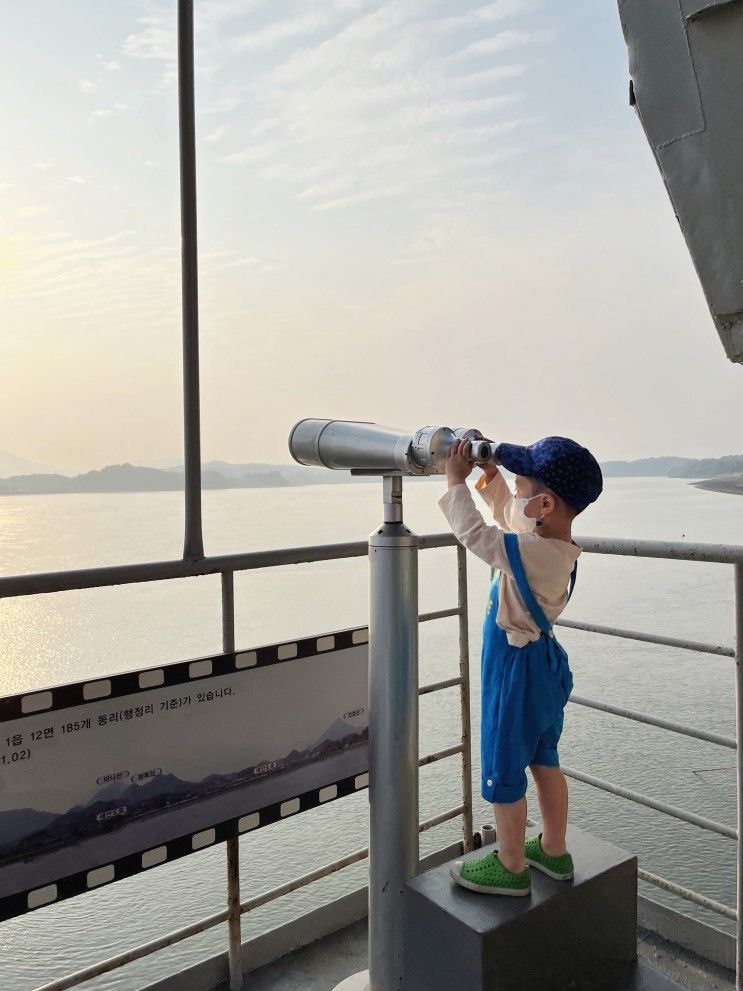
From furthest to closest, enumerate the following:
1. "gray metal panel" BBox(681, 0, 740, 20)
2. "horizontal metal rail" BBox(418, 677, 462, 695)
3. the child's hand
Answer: "horizontal metal rail" BBox(418, 677, 462, 695) → the child's hand → "gray metal panel" BBox(681, 0, 740, 20)

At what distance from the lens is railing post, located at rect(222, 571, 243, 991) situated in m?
1.40

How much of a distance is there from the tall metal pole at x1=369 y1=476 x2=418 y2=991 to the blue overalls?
0.38ft

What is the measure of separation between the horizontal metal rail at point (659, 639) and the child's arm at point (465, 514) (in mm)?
568

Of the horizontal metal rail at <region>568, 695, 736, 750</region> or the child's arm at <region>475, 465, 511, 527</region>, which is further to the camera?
the horizontal metal rail at <region>568, 695, 736, 750</region>

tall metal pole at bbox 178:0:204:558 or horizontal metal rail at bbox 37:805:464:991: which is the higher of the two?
tall metal pole at bbox 178:0:204:558

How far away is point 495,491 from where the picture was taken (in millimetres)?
1239

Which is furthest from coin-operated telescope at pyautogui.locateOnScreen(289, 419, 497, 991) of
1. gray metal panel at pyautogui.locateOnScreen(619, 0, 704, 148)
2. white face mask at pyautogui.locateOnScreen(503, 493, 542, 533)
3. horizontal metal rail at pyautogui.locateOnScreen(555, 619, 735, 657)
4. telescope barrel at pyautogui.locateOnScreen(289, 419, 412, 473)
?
horizontal metal rail at pyautogui.locateOnScreen(555, 619, 735, 657)

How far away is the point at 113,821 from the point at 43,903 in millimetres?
146

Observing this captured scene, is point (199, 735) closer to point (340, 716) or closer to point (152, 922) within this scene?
point (340, 716)

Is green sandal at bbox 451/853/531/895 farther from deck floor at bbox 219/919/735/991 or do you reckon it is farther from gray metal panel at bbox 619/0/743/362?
gray metal panel at bbox 619/0/743/362

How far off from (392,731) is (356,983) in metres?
0.53

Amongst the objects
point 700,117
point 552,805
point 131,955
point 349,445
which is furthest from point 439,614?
point 700,117

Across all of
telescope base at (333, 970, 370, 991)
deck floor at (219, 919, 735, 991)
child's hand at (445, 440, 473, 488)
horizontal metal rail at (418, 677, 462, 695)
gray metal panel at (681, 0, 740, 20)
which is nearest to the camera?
gray metal panel at (681, 0, 740, 20)

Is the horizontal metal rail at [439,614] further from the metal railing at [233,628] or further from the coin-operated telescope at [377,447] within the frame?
the coin-operated telescope at [377,447]
